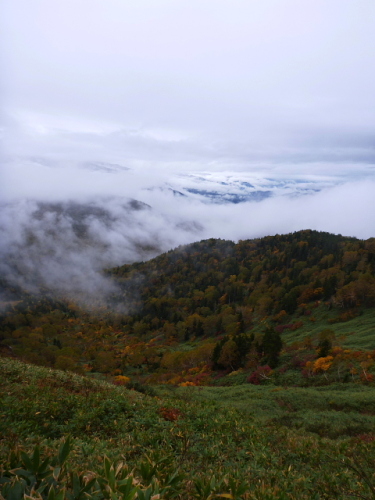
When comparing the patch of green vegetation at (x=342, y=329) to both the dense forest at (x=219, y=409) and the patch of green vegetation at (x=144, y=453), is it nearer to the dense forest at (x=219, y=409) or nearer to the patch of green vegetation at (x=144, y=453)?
the dense forest at (x=219, y=409)

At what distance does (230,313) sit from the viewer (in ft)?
355

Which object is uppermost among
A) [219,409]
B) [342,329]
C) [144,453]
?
[144,453]

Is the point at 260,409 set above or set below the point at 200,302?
above

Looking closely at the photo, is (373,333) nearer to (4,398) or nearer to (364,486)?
(364,486)

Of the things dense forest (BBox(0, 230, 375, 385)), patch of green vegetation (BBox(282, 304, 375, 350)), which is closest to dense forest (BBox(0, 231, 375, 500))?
patch of green vegetation (BBox(282, 304, 375, 350))

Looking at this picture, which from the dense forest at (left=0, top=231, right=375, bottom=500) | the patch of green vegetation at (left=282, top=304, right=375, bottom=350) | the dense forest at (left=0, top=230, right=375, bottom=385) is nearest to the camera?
the dense forest at (left=0, top=231, right=375, bottom=500)

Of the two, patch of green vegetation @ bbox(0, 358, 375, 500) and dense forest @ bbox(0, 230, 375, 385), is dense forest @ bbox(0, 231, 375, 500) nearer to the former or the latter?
patch of green vegetation @ bbox(0, 358, 375, 500)

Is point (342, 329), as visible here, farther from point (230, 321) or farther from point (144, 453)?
point (144, 453)

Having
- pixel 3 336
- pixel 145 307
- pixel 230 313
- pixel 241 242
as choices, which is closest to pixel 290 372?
pixel 230 313

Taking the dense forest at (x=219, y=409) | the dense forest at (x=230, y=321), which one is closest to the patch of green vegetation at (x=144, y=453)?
the dense forest at (x=219, y=409)

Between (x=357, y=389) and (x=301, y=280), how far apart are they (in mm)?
84498

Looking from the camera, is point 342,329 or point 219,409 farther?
point 342,329

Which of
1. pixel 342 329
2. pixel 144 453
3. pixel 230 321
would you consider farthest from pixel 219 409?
pixel 230 321

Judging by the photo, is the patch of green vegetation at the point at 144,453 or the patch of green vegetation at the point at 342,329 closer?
the patch of green vegetation at the point at 144,453
